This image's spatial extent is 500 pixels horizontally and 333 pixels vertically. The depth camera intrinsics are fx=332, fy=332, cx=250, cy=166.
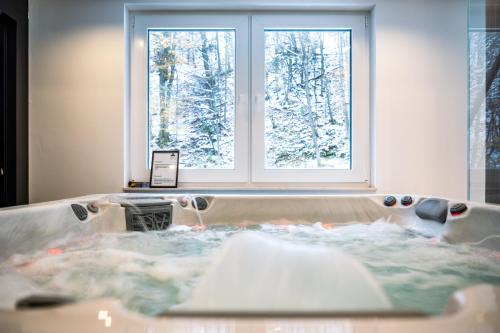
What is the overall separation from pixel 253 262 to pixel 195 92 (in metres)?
1.94

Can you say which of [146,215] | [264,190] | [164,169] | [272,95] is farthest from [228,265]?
[272,95]

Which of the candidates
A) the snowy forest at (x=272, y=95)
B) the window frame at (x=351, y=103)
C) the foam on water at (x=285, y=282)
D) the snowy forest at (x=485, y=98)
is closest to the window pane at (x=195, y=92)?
the snowy forest at (x=272, y=95)

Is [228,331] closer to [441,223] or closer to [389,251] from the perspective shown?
[389,251]

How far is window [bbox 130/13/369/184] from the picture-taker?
2283 millimetres

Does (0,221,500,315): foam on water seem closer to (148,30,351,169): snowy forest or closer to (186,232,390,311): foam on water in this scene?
(186,232,390,311): foam on water

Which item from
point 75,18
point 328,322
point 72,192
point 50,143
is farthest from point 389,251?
point 75,18

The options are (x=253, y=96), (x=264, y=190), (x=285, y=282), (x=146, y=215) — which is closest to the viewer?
(x=285, y=282)

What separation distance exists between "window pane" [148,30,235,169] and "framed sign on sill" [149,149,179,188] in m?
0.09

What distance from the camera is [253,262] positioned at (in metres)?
0.53

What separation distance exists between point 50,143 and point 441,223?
236 centimetres


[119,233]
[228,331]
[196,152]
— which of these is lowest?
[119,233]

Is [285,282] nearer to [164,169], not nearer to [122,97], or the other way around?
[164,169]

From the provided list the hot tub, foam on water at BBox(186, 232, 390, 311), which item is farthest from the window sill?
foam on water at BBox(186, 232, 390, 311)

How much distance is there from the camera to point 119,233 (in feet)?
4.97
